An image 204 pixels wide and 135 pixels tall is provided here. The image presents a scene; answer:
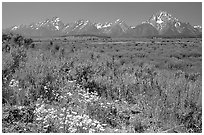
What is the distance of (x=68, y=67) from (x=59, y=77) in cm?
134

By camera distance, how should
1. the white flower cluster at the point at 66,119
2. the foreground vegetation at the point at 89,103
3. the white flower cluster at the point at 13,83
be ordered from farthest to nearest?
the white flower cluster at the point at 13,83
the foreground vegetation at the point at 89,103
the white flower cluster at the point at 66,119

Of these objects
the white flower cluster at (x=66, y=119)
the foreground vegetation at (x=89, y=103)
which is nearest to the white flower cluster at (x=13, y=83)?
the foreground vegetation at (x=89, y=103)

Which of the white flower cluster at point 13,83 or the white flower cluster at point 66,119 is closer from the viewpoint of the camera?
the white flower cluster at point 66,119

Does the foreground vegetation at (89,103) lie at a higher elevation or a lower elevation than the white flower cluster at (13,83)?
lower

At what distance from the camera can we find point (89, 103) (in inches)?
225

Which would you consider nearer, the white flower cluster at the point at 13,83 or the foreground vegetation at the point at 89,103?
the foreground vegetation at the point at 89,103

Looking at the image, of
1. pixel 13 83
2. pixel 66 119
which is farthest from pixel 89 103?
pixel 13 83

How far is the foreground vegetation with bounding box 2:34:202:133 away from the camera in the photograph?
16.0 ft

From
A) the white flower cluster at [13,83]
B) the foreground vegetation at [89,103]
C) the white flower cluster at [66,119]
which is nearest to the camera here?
the white flower cluster at [66,119]

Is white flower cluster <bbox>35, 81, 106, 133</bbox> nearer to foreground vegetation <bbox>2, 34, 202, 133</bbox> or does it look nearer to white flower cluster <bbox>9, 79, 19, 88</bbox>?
foreground vegetation <bbox>2, 34, 202, 133</bbox>

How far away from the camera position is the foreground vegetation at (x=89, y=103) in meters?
4.88

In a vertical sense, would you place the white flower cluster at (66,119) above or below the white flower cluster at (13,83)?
below

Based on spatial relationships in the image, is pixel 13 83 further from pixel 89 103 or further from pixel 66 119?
pixel 66 119

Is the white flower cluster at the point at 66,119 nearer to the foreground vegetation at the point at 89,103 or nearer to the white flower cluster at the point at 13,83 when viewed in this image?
the foreground vegetation at the point at 89,103
